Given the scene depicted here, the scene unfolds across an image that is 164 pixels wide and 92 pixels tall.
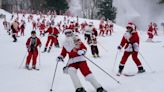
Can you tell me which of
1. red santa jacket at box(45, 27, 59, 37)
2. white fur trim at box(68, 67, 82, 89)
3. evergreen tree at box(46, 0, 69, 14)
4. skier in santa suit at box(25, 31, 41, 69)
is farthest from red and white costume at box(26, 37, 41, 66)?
evergreen tree at box(46, 0, 69, 14)

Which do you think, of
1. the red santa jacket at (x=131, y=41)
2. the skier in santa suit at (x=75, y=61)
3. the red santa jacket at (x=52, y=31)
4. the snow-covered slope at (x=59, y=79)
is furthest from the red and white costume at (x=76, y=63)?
the red santa jacket at (x=52, y=31)

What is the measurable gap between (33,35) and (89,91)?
531 centimetres

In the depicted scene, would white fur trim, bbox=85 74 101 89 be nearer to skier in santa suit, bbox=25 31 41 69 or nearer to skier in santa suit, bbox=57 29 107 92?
skier in santa suit, bbox=57 29 107 92

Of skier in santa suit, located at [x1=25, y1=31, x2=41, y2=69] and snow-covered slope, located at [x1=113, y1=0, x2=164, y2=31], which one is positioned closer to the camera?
skier in santa suit, located at [x1=25, y1=31, x2=41, y2=69]

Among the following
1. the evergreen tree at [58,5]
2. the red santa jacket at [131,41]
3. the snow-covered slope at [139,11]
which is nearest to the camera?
the red santa jacket at [131,41]

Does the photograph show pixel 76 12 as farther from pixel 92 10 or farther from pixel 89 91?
pixel 89 91

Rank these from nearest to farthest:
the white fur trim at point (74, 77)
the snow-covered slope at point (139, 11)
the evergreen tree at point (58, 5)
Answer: the white fur trim at point (74, 77), the evergreen tree at point (58, 5), the snow-covered slope at point (139, 11)

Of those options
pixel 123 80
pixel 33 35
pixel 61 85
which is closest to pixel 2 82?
pixel 61 85

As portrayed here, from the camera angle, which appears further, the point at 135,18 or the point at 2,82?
the point at 135,18

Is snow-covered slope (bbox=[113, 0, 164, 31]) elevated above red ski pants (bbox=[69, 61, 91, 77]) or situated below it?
above

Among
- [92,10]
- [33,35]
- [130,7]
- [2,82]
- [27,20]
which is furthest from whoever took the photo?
[130,7]

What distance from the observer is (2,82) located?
11.3m

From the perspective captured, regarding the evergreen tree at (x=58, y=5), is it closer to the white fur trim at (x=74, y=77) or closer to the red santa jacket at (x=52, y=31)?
the red santa jacket at (x=52, y=31)

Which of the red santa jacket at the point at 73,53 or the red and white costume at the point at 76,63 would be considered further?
the red santa jacket at the point at 73,53
